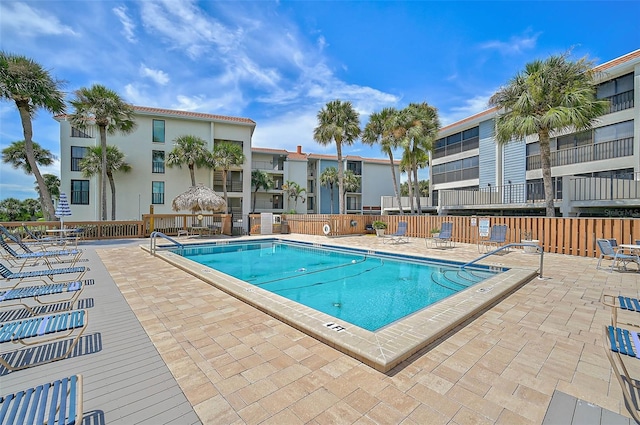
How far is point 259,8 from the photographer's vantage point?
9.68 metres

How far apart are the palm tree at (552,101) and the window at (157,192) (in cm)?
2439

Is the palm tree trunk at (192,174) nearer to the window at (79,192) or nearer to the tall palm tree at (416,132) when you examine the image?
the window at (79,192)

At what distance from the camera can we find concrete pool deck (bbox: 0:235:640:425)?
6.83 feet

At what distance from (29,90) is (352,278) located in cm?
1836

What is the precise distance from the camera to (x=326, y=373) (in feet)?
8.48

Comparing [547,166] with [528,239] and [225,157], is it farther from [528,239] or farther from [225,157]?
[225,157]

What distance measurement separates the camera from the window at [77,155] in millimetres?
22797

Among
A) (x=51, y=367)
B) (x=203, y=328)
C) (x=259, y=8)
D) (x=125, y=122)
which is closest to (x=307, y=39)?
(x=259, y=8)

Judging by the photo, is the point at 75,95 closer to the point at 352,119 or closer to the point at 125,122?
the point at 125,122

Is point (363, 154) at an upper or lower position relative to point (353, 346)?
upper

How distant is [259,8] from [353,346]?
11.1 meters

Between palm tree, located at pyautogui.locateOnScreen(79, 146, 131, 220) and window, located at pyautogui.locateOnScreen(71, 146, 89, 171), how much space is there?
117 cm

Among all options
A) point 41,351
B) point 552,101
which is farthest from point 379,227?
point 41,351

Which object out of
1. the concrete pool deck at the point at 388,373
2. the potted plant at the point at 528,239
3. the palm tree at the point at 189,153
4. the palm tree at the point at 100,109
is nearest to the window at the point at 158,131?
the palm tree at the point at 189,153
